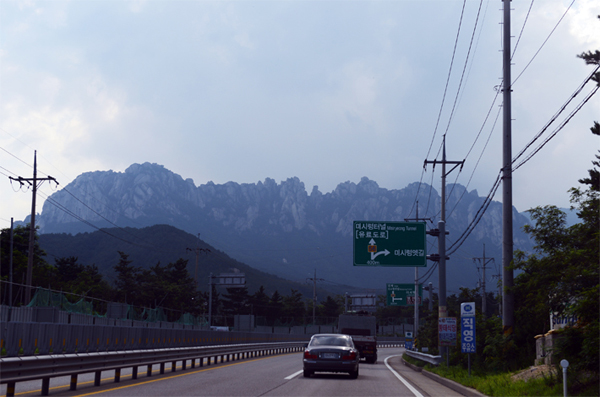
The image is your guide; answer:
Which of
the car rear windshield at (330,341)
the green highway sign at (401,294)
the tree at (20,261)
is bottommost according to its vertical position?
the car rear windshield at (330,341)

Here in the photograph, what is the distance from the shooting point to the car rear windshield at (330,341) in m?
20.3

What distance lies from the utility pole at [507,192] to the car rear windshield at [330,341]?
16.3 ft

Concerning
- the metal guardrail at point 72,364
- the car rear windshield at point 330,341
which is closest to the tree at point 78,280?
the metal guardrail at point 72,364

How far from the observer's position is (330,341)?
67.1 ft

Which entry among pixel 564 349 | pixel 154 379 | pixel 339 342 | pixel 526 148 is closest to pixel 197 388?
pixel 154 379

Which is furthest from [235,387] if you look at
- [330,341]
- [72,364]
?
[330,341]

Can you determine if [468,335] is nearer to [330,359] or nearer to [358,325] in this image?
[330,359]

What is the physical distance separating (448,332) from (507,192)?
565 cm

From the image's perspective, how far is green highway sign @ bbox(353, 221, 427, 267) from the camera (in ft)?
100

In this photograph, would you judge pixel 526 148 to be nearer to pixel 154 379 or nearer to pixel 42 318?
pixel 154 379

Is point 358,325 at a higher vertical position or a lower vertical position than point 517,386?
lower

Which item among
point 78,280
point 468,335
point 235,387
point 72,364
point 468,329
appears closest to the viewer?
point 72,364

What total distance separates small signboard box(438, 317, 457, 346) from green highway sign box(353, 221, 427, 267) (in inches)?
328

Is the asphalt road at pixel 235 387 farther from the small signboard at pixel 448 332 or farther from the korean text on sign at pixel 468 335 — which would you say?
the small signboard at pixel 448 332
